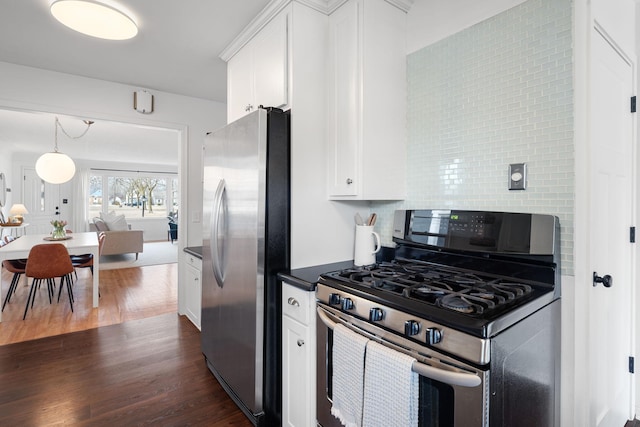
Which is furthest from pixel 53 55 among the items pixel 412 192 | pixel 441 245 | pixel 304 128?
pixel 441 245

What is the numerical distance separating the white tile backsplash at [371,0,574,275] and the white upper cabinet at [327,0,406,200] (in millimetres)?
105

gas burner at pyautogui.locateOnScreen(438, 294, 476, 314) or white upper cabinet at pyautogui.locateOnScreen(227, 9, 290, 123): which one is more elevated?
white upper cabinet at pyautogui.locateOnScreen(227, 9, 290, 123)

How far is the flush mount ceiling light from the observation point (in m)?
1.83

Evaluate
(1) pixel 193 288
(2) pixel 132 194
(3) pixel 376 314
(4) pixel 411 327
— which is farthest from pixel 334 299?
(2) pixel 132 194

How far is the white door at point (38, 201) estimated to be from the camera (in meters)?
8.18

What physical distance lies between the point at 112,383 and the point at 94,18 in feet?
7.61

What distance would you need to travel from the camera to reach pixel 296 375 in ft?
5.36

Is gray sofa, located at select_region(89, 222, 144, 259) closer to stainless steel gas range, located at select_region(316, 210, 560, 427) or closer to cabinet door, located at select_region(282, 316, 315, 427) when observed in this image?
cabinet door, located at select_region(282, 316, 315, 427)

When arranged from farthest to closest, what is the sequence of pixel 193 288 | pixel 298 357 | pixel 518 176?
pixel 193 288 → pixel 298 357 → pixel 518 176

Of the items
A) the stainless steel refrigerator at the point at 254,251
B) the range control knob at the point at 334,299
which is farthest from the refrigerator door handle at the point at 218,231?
the range control knob at the point at 334,299

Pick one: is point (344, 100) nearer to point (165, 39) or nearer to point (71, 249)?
point (165, 39)

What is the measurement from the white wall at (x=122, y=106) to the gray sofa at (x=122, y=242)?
159 inches

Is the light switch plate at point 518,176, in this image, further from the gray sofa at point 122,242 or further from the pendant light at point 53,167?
the gray sofa at point 122,242

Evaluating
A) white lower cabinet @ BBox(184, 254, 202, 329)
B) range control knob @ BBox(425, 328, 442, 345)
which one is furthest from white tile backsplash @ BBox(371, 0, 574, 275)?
white lower cabinet @ BBox(184, 254, 202, 329)
